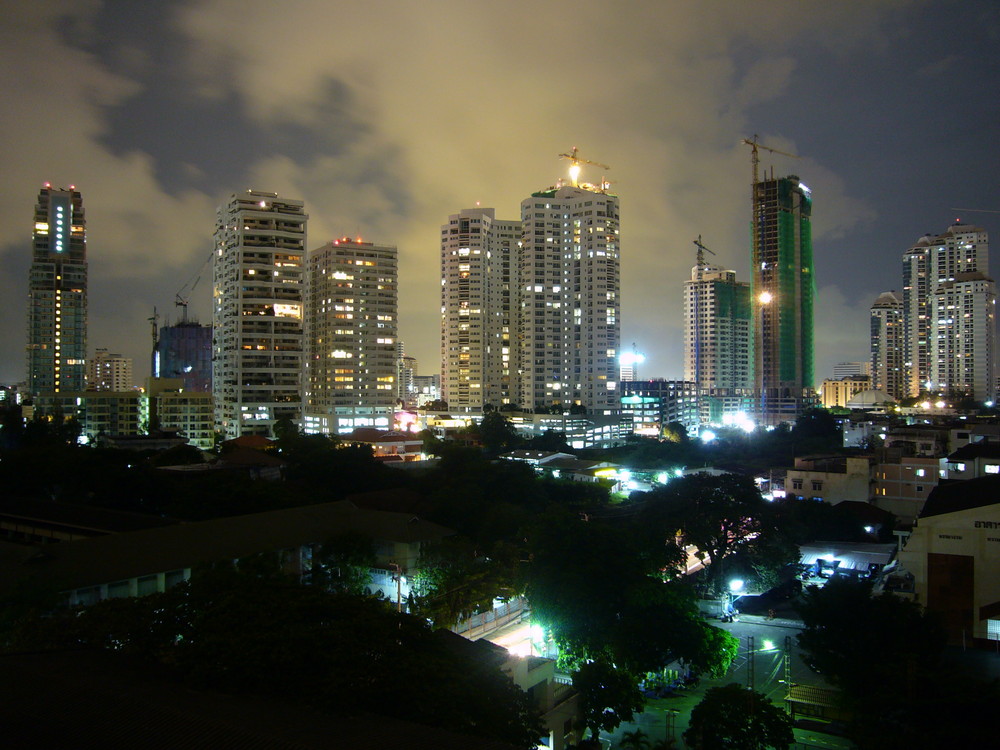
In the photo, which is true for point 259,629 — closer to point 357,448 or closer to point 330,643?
point 330,643

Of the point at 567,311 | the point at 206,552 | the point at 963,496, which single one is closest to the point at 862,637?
the point at 963,496

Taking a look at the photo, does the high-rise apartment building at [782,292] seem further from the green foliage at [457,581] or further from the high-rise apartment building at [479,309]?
the green foliage at [457,581]

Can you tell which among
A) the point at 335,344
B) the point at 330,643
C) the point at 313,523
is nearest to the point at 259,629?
the point at 330,643

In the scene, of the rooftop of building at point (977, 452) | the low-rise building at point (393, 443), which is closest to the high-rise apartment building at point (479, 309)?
the low-rise building at point (393, 443)

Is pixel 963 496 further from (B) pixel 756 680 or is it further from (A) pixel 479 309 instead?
(A) pixel 479 309

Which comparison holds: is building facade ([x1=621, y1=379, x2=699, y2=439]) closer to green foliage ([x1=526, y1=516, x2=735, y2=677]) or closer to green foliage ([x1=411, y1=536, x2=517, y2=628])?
green foliage ([x1=411, y1=536, x2=517, y2=628])
